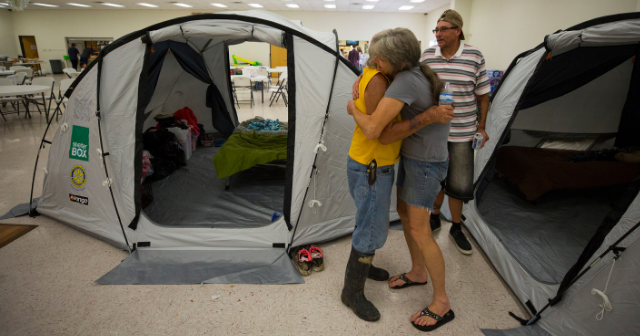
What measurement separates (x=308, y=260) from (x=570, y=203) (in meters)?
2.25

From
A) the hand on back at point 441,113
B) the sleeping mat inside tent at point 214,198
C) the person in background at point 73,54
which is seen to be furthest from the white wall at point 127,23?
the hand on back at point 441,113

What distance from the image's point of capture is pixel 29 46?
50.9 ft

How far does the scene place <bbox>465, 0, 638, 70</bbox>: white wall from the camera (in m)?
4.52

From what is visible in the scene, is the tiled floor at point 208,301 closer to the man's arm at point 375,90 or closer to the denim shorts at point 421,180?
the denim shorts at point 421,180

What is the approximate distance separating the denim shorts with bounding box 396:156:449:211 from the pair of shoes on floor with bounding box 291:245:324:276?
765 mm

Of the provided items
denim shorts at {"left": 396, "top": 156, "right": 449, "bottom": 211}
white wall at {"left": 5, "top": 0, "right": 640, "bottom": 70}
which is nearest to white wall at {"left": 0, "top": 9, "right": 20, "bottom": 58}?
white wall at {"left": 5, "top": 0, "right": 640, "bottom": 70}

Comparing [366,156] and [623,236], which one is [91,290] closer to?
[366,156]

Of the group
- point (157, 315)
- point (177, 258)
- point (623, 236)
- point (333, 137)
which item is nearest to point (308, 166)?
point (333, 137)

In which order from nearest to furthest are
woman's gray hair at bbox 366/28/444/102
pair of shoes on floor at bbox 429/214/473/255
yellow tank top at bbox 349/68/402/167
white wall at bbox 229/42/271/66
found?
1. woman's gray hair at bbox 366/28/444/102
2. yellow tank top at bbox 349/68/402/167
3. pair of shoes on floor at bbox 429/214/473/255
4. white wall at bbox 229/42/271/66

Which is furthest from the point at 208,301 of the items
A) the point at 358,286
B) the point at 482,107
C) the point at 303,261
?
the point at 482,107

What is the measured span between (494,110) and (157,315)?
8.26 ft

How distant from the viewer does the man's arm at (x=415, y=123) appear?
1311mm

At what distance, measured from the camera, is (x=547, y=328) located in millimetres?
1553

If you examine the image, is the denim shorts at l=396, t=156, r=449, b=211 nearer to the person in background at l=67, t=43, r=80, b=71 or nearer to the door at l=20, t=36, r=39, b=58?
the person in background at l=67, t=43, r=80, b=71
